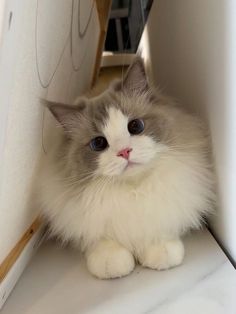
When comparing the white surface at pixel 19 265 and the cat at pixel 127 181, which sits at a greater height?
the cat at pixel 127 181

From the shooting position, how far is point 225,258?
0.85m

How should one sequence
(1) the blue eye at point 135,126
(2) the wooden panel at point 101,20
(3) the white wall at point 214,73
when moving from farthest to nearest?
1. (2) the wooden panel at point 101,20
2. (1) the blue eye at point 135,126
3. (3) the white wall at point 214,73

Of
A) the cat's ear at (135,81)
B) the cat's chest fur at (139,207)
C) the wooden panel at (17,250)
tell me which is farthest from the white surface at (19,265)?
the cat's ear at (135,81)

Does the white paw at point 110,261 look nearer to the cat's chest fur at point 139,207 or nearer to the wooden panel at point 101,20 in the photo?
the cat's chest fur at point 139,207

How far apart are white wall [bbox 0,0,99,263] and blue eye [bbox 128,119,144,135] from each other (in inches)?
7.3

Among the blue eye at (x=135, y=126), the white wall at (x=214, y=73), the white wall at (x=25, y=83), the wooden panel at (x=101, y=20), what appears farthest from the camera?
the wooden panel at (x=101, y=20)

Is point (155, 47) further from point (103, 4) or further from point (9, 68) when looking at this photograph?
point (9, 68)

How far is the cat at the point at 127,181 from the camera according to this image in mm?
819

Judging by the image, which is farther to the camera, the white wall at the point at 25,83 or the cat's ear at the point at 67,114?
the cat's ear at the point at 67,114

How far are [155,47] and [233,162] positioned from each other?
828mm

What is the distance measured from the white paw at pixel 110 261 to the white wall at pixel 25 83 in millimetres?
169

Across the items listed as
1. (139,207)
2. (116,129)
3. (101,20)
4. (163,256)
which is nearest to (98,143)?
(116,129)

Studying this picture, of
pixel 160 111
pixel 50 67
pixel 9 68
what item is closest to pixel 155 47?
pixel 160 111

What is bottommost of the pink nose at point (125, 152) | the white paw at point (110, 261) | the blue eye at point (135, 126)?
the white paw at point (110, 261)
